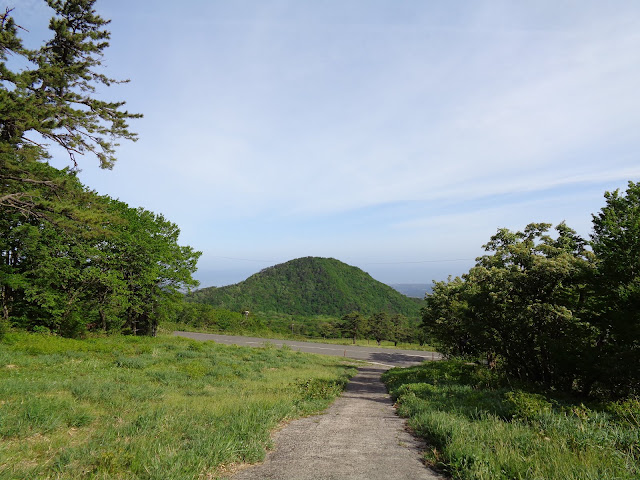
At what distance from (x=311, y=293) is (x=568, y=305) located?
10056 centimetres

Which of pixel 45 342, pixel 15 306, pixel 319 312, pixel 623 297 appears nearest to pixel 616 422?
pixel 623 297

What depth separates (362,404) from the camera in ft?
37.3

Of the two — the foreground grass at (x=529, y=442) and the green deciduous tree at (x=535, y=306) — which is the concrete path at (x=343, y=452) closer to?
the foreground grass at (x=529, y=442)

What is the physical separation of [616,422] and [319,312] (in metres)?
96.7

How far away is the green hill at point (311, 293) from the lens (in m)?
102

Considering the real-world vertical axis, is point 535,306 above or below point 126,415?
above

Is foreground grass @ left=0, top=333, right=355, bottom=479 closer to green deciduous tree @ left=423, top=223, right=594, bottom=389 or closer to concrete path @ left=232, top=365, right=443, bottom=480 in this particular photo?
concrete path @ left=232, top=365, right=443, bottom=480

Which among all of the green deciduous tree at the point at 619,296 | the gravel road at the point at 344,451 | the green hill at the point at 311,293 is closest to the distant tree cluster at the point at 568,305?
the green deciduous tree at the point at 619,296

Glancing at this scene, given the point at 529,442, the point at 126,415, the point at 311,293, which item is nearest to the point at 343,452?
the point at 529,442

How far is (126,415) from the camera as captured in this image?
7.61m

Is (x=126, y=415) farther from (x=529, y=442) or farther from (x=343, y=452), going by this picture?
(x=529, y=442)

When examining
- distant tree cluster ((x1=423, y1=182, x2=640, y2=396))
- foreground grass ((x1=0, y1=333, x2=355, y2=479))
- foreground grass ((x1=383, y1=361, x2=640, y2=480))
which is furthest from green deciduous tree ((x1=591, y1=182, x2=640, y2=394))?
foreground grass ((x1=0, y1=333, x2=355, y2=479))

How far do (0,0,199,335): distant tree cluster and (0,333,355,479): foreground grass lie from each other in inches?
229

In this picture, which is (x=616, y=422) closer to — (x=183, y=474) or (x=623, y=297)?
(x=623, y=297)
